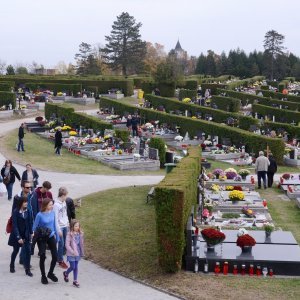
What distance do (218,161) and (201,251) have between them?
18.6m

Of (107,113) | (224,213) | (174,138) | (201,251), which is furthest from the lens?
(107,113)

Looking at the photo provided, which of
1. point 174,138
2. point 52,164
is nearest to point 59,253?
point 52,164

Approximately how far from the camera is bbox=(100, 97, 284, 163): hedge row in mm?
31594

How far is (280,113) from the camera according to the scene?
4831 centimetres

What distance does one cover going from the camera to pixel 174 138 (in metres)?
39.6

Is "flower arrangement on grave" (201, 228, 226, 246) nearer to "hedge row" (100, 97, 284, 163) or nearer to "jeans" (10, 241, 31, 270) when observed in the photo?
"jeans" (10, 241, 31, 270)

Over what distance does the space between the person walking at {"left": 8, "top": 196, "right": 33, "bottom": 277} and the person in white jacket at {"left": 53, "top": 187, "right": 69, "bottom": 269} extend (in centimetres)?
64

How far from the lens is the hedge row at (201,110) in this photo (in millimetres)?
41375

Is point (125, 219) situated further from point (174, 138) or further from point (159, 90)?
point (159, 90)

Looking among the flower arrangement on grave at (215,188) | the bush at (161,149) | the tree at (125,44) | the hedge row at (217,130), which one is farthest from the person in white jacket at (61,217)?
the tree at (125,44)

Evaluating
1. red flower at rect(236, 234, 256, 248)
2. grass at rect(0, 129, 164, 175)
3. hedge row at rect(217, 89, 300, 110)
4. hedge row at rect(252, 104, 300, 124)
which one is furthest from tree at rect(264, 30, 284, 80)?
red flower at rect(236, 234, 256, 248)

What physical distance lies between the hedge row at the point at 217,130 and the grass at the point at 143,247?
353 inches

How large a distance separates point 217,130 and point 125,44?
2485 inches

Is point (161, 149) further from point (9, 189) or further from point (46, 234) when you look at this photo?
point (46, 234)
